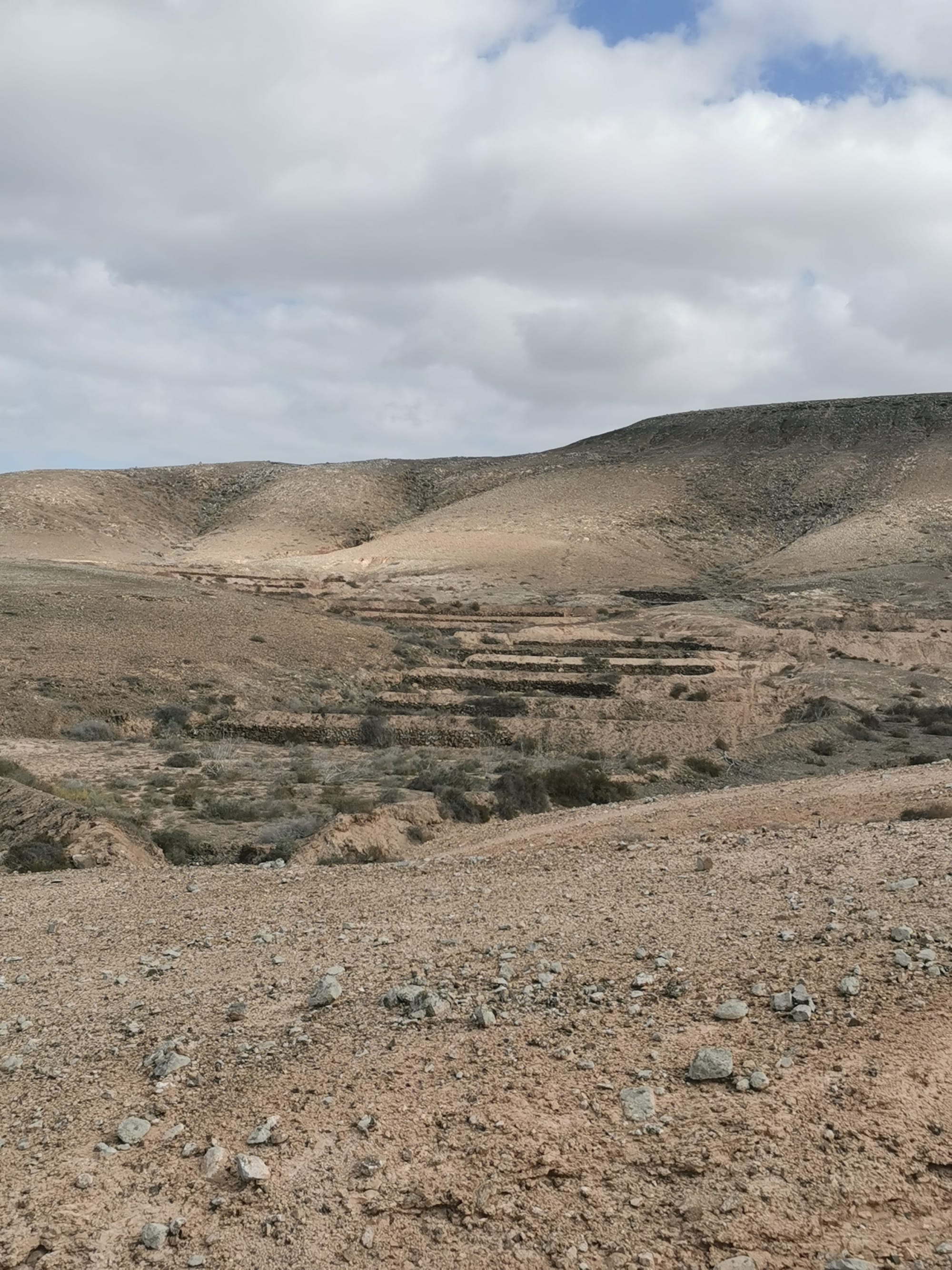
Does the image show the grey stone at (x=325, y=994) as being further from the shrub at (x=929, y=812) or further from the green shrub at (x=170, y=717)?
the green shrub at (x=170, y=717)

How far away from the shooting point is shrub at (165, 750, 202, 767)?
20.6 meters

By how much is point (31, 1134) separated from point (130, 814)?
11.4 m

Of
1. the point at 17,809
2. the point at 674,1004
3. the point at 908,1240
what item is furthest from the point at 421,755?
the point at 908,1240

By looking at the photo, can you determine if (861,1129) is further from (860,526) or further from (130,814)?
(860,526)

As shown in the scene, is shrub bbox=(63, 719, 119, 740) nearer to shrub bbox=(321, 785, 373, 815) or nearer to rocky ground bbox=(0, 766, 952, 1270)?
shrub bbox=(321, 785, 373, 815)

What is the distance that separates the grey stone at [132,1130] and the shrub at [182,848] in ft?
28.1

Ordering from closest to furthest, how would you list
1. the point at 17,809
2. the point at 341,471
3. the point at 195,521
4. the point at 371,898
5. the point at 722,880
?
the point at 722,880, the point at 371,898, the point at 17,809, the point at 195,521, the point at 341,471

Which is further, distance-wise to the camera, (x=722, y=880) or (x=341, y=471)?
(x=341, y=471)

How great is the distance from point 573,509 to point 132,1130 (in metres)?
80.2

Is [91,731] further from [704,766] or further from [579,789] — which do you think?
[704,766]

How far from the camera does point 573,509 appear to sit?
84000 millimetres

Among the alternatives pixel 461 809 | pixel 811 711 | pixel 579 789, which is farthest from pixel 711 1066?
pixel 811 711

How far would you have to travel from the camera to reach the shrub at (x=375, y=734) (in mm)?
24500

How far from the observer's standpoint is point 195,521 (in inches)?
3920
